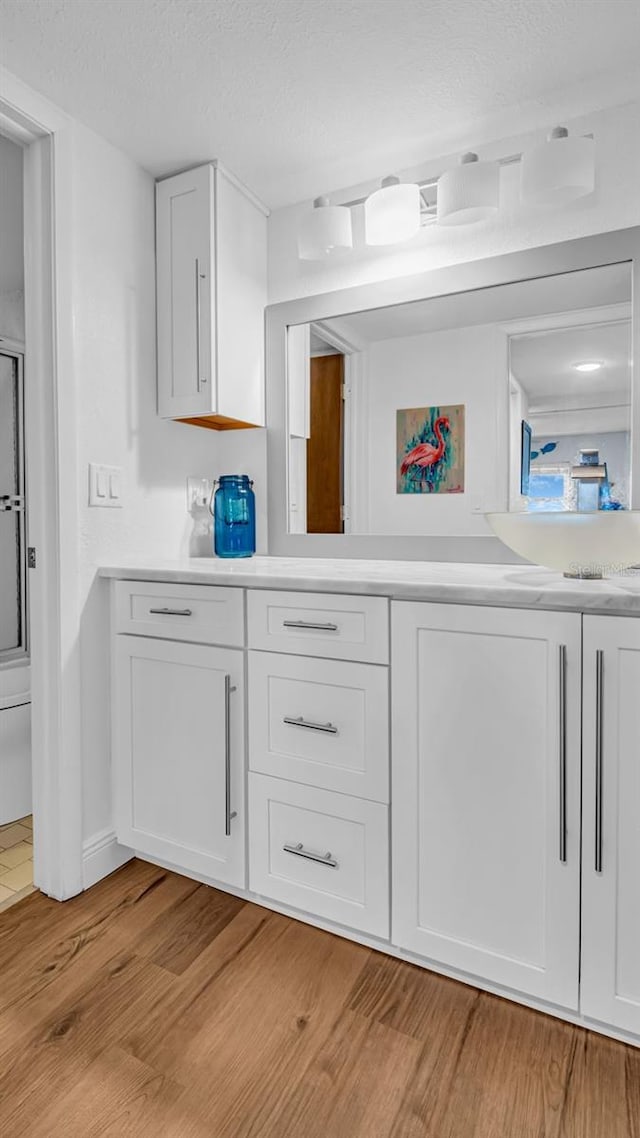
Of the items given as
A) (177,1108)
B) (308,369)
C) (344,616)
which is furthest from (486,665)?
(308,369)

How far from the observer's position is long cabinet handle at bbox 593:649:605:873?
1149 millimetres

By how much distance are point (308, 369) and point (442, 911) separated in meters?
1.63

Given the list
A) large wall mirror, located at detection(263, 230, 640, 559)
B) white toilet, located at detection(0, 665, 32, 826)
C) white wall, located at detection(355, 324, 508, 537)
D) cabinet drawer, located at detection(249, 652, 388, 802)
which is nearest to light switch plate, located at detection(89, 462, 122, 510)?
large wall mirror, located at detection(263, 230, 640, 559)

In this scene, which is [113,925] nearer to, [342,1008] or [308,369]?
[342,1008]

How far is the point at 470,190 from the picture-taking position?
1650 mm

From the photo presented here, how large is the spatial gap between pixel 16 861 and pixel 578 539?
1.87 metres

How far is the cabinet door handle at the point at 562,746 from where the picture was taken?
1179mm

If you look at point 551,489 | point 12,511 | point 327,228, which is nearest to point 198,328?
point 327,228

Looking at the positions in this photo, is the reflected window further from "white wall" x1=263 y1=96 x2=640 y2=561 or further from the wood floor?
the wood floor

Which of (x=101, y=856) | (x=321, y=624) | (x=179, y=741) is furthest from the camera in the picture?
(x=101, y=856)

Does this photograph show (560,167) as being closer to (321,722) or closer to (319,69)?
(319,69)

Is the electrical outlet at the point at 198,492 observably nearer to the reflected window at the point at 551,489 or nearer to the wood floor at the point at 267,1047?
the reflected window at the point at 551,489

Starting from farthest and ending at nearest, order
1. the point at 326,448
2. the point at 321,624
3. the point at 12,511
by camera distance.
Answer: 1. the point at 12,511
2. the point at 326,448
3. the point at 321,624

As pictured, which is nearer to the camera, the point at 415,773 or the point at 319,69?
the point at 415,773
